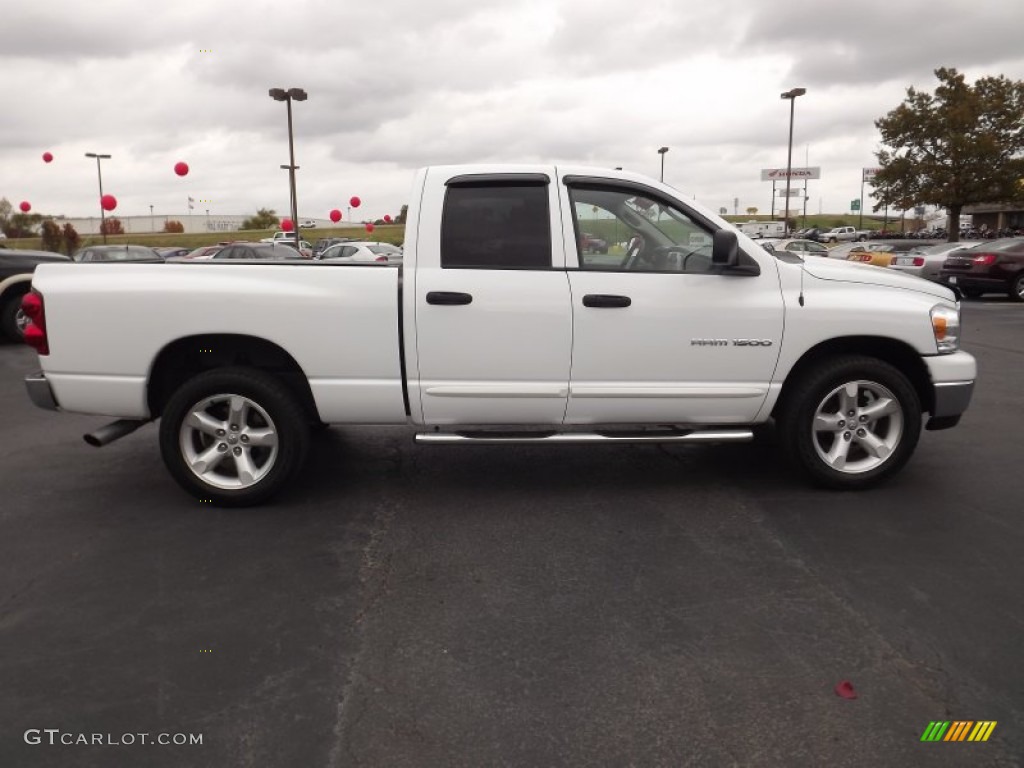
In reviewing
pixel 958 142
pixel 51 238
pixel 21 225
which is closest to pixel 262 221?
pixel 21 225

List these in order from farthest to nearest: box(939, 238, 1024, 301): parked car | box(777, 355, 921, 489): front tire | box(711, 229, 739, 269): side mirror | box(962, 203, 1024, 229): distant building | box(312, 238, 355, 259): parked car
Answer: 1. box(962, 203, 1024, 229): distant building
2. box(312, 238, 355, 259): parked car
3. box(939, 238, 1024, 301): parked car
4. box(777, 355, 921, 489): front tire
5. box(711, 229, 739, 269): side mirror

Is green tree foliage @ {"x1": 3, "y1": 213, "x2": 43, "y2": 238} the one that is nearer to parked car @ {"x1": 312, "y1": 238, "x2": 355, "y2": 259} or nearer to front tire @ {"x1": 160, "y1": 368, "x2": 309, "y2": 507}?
parked car @ {"x1": 312, "y1": 238, "x2": 355, "y2": 259}

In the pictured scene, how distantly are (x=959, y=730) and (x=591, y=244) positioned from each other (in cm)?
300

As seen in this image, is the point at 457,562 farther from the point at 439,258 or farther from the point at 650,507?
the point at 439,258

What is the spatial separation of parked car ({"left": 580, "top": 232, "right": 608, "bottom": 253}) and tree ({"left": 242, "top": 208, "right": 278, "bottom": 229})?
414 feet

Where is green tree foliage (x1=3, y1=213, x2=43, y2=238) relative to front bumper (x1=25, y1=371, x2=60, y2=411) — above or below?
above

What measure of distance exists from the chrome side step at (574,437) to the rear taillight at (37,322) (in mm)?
2184

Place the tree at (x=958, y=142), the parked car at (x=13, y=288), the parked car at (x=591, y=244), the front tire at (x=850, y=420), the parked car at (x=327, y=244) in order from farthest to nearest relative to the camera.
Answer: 1. the tree at (x=958, y=142)
2. the parked car at (x=327, y=244)
3. the parked car at (x=13, y=288)
4. the front tire at (x=850, y=420)
5. the parked car at (x=591, y=244)

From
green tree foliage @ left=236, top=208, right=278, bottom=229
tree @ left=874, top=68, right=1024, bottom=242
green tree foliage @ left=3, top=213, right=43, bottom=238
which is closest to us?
tree @ left=874, top=68, right=1024, bottom=242

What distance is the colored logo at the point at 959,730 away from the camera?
256cm

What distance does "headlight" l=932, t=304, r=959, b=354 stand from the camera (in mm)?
4812

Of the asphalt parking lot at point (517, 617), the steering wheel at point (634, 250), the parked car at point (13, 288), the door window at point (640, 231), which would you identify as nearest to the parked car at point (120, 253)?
the parked car at point (13, 288)

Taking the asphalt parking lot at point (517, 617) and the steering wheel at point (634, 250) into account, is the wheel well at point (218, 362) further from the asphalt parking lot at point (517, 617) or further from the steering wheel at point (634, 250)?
the steering wheel at point (634, 250)

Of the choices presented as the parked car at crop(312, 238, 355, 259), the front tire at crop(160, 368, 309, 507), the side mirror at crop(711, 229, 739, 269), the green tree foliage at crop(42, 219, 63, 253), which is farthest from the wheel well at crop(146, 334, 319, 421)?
the green tree foliage at crop(42, 219, 63, 253)
